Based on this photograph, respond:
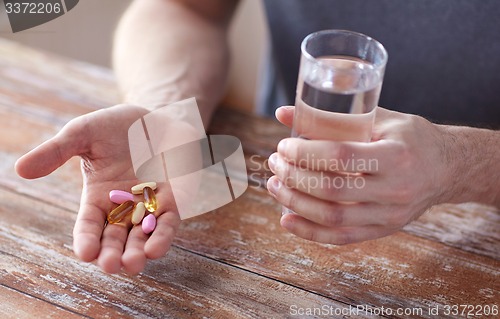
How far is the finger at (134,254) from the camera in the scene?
0.79 metres

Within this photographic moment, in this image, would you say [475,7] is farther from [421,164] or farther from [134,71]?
[134,71]

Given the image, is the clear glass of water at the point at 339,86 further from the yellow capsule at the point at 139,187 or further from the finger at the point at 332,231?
the yellow capsule at the point at 139,187

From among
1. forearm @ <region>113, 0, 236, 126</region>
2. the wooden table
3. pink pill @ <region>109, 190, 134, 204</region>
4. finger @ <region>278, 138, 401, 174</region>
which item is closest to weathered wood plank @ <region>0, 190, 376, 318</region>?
the wooden table

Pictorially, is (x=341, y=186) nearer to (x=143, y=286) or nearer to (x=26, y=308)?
(x=143, y=286)

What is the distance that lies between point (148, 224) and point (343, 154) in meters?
0.31

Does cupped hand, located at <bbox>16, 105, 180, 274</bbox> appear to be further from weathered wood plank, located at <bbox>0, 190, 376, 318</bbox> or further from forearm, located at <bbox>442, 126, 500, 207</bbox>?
forearm, located at <bbox>442, 126, 500, 207</bbox>

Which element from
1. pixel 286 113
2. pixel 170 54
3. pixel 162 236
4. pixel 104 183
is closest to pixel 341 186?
pixel 286 113

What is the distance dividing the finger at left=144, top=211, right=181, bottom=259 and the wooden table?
0.07 metres

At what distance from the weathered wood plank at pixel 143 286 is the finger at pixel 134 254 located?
0.06 meters

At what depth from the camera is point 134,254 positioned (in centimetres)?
79

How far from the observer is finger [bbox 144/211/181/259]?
32.1 inches

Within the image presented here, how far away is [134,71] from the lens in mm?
1310

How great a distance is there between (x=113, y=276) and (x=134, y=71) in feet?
1.89

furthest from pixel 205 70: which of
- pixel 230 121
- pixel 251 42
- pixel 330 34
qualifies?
pixel 251 42
